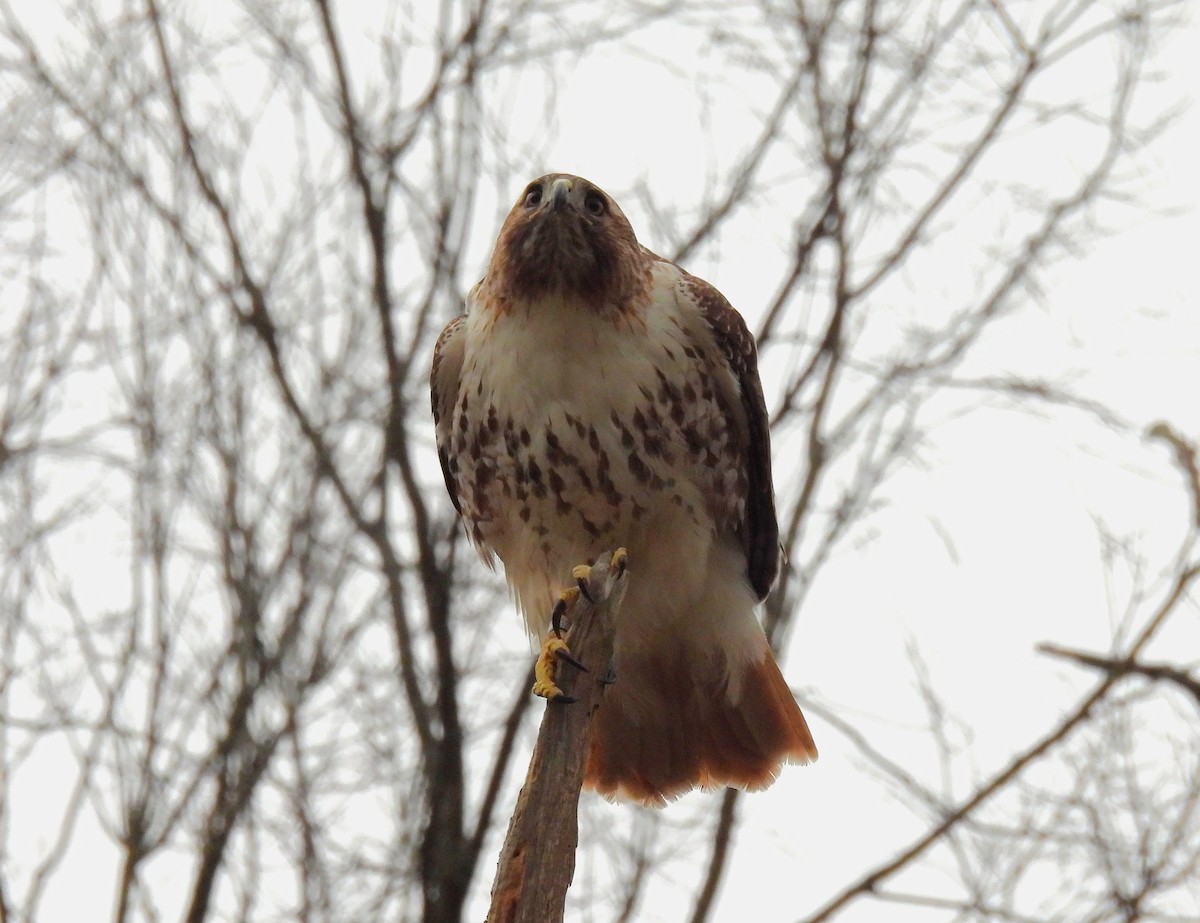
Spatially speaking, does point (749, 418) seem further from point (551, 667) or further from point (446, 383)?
point (551, 667)

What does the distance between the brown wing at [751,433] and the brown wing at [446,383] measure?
0.62 meters

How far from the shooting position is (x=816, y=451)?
6039 mm

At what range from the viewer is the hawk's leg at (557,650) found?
3672 millimetres

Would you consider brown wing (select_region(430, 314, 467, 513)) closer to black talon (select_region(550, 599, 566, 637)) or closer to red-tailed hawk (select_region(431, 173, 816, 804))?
red-tailed hawk (select_region(431, 173, 816, 804))

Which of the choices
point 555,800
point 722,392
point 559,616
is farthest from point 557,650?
point 722,392

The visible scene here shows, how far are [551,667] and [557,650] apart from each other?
0.04 metres

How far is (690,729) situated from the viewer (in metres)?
4.66

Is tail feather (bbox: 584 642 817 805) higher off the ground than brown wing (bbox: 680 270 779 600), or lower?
lower

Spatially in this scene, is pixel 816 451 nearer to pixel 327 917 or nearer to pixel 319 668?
pixel 319 668

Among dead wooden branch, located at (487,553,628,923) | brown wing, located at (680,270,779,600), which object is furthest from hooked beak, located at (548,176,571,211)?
dead wooden branch, located at (487,553,628,923)

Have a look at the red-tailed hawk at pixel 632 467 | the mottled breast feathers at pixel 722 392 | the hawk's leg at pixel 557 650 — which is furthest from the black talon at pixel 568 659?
the mottled breast feathers at pixel 722 392

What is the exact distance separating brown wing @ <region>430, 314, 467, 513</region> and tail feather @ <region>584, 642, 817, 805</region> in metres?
0.70

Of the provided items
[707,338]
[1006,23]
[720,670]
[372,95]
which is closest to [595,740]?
[720,670]

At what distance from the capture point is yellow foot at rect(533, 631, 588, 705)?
143 inches
